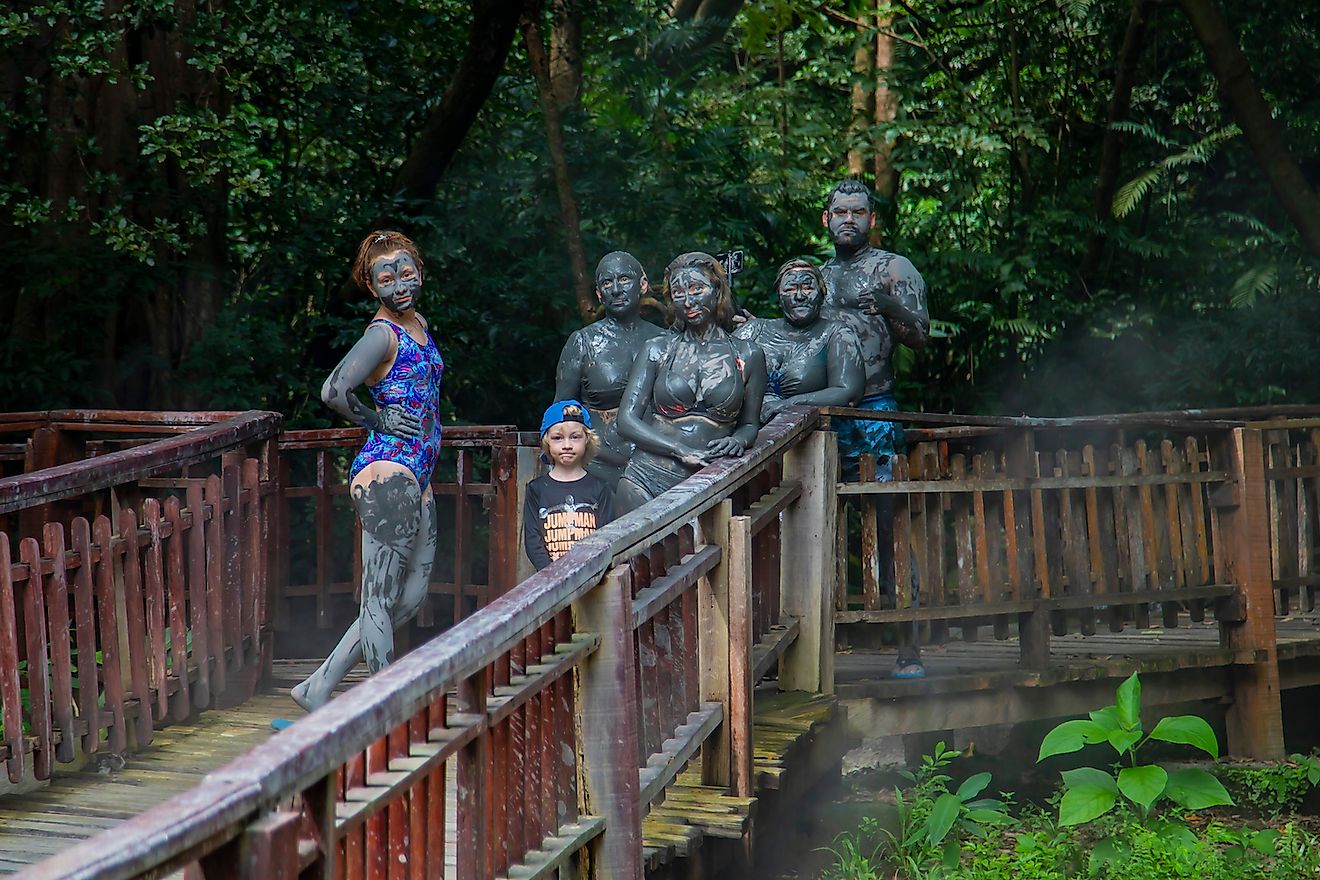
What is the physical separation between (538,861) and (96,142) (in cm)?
827

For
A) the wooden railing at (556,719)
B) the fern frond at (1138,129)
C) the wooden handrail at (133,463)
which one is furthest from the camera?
the fern frond at (1138,129)

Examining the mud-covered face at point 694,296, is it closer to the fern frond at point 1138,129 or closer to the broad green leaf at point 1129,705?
the broad green leaf at point 1129,705

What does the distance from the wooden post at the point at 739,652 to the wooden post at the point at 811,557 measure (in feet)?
4.13

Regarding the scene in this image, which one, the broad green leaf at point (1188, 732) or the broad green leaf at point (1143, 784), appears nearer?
the broad green leaf at point (1143, 784)

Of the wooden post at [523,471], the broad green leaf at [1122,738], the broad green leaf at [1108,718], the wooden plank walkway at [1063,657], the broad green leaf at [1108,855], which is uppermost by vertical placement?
the wooden post at [523,471]

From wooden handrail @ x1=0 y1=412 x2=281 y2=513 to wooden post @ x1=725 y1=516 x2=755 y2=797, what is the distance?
Result: 2295 mm

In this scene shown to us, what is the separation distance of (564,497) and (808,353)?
164 centimetres

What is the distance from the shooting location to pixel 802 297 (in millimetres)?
6852

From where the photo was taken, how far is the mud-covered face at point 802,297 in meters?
6.85

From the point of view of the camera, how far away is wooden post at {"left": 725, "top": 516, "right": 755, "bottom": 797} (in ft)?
16.1

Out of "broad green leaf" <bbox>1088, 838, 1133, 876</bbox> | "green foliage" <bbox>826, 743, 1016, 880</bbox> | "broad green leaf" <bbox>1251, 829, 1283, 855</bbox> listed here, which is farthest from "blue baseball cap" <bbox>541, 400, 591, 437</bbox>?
"broad green leaf" <bbox>1251, 829, 1283, 855</bbox>

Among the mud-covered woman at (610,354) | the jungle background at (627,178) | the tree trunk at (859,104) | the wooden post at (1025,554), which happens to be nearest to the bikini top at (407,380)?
the mud-covered woman at (610,354)

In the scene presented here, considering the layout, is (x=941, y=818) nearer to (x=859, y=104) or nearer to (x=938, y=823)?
(x=938, y=823)

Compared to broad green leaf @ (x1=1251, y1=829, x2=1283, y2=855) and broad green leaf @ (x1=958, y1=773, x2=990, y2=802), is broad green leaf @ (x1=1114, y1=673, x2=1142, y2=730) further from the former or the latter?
broad green leaf @ (x1=1251, y1=829, x2=1283, y2=855)
